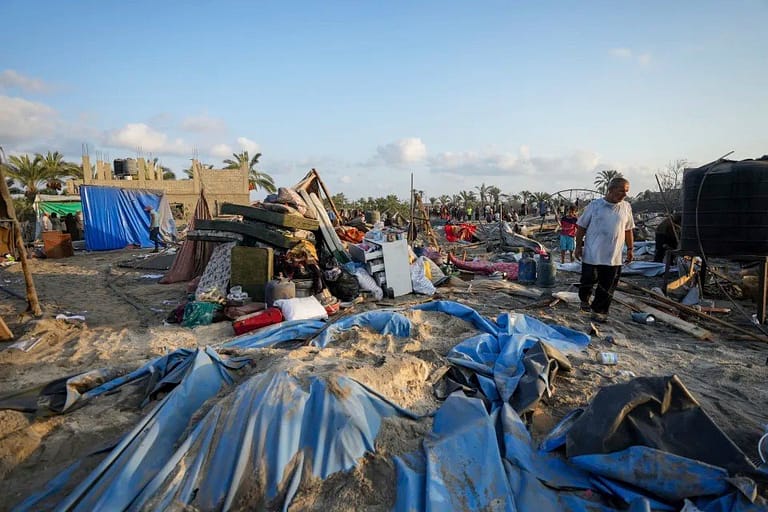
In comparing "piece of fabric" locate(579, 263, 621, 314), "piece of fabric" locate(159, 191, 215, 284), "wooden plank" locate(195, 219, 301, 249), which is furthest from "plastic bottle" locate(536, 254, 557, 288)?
"piece of fabric" locate(159, 191, 215, 284)

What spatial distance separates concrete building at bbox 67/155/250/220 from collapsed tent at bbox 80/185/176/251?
23.8ft

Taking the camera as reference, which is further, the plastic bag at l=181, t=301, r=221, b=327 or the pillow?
the plastic bag at l=181, t=301, r=221, b=327

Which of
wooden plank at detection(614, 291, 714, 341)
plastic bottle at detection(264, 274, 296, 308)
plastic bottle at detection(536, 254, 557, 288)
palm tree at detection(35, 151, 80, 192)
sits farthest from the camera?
palm tree at detection(35, 151, 80, 192)

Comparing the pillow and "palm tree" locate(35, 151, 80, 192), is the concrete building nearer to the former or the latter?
"palm tree" locate(35, 151, 80, 192)

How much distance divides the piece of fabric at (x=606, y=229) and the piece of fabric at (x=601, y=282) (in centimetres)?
11

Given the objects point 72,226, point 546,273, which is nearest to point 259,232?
point 546,273

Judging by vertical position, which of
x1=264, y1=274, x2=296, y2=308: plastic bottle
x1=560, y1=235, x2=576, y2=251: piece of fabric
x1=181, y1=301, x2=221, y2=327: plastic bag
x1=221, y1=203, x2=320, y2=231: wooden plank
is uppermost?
x1=221, y1=203, x2=320, y2=231: wooden plank

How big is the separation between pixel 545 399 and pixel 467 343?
1.07 meters

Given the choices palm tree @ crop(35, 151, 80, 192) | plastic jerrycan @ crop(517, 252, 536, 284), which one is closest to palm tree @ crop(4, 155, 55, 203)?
palm tree @ crop(35, 151, 80, 192)

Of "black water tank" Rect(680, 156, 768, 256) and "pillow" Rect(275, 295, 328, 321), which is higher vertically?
"black water tank" Rect(680, 156, 768, 256)

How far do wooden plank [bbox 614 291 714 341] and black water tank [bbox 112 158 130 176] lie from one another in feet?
91.2

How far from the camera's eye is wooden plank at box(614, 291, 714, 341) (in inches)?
197

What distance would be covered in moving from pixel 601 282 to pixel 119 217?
17.7m

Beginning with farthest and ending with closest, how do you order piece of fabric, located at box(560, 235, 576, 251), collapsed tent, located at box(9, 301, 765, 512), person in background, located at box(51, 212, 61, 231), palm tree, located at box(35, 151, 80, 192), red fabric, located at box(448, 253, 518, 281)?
palm tree, located at box(35, 151, 80, 192), person in background, located at box(51, 212, 61, 231), piece of fabric, located at box(560, 235, 576, 251), red fabric, located at box(448, 253, 518, 281), collapsed tent, located at box(9, 301, 765, 512)
